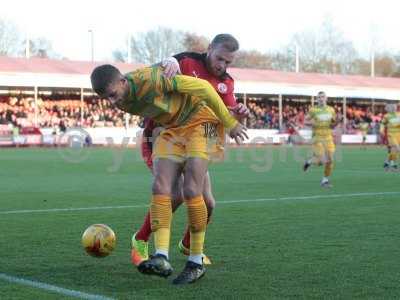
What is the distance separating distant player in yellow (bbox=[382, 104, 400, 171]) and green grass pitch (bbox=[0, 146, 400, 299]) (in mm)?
7738

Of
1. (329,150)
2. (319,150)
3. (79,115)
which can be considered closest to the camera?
(329,150)

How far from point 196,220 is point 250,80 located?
51.3 meters

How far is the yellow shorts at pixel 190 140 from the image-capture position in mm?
6527

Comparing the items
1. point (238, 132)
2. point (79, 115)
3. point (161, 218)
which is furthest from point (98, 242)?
point (79, 115)

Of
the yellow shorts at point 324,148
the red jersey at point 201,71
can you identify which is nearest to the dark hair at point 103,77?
the red jersey at point 201,71

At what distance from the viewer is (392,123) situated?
26000 mm

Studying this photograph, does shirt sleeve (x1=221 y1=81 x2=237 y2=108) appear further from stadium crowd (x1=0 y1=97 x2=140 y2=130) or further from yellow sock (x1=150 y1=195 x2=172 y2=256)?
stadium crowd (x1=0 y1=97 x2=140 y2=130)

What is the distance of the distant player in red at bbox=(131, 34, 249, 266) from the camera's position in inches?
265

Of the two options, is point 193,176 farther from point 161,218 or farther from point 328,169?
point 328,169

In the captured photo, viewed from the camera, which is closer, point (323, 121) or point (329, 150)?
point (329, 150)

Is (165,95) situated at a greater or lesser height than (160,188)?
greater

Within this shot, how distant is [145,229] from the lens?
277 inches

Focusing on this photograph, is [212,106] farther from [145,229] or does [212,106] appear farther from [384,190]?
[384,190]

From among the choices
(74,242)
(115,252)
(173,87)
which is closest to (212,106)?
(173,87)
